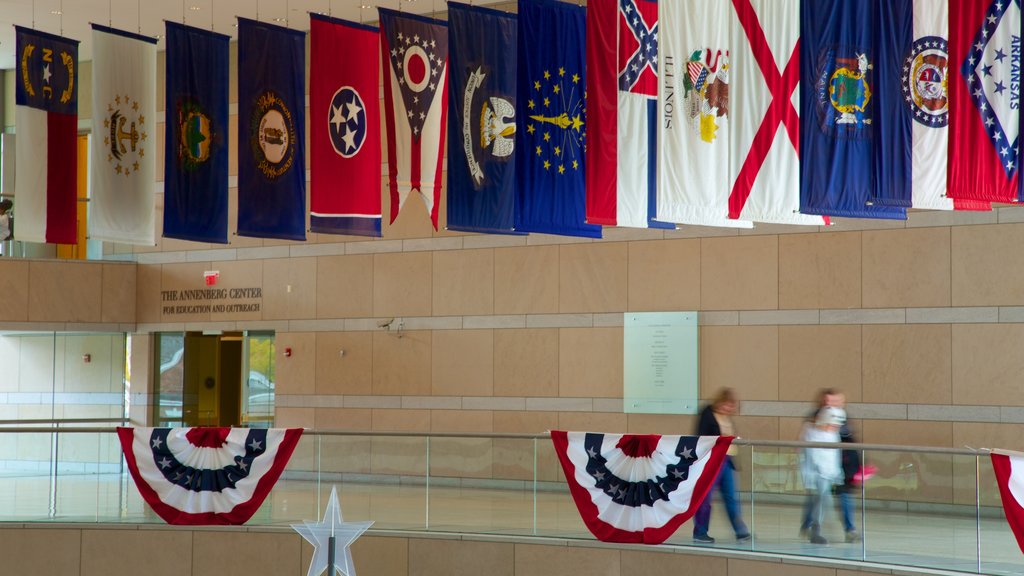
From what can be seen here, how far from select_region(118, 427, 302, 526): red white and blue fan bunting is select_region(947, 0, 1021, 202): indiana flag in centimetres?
840

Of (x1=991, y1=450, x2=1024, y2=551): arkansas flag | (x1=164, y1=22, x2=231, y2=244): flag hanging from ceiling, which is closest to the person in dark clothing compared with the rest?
(x1=991, y1=450, x2=1024, y2=551): arkansas flag

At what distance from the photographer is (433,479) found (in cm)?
1438

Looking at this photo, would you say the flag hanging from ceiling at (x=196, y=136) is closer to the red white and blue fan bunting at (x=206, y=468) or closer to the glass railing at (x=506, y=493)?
the red white and blue fan bunting at (x=206, y=468)

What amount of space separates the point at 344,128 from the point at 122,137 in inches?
136

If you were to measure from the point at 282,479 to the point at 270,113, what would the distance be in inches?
208

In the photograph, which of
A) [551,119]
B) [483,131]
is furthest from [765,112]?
[483,131]

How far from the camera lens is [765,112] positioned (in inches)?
550

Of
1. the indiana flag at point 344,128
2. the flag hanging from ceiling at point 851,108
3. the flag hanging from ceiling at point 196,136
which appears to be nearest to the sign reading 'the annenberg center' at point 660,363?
the indiana flag at point 344,128

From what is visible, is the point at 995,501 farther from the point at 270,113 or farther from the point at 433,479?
the point at 270,113

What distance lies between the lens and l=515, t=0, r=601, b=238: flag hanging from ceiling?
15164 millimetres

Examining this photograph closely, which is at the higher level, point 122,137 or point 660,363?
point 122,137

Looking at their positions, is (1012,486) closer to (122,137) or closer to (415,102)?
(415,102)

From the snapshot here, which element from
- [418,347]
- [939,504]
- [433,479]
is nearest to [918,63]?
[939,504]

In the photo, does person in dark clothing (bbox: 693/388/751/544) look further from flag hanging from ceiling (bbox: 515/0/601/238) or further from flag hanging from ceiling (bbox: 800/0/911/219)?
flag hanging from ceiling (bbox: 515/0/601/238)
